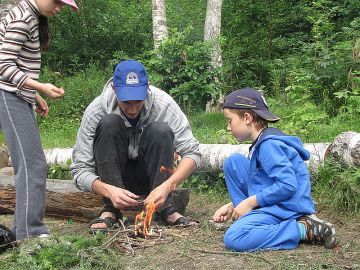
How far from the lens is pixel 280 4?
642 inches

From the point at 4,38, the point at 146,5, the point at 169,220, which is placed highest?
the point at 146,5

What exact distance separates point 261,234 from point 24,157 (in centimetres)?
161

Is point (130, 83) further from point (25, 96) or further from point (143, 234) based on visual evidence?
point (143, 234)

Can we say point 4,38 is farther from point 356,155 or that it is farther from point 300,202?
point 356,155

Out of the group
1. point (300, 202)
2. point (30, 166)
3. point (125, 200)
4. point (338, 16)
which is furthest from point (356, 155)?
point (338, 16)

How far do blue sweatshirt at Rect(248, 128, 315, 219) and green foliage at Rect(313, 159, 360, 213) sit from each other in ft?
3.37

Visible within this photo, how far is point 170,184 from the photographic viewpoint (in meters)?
4.40

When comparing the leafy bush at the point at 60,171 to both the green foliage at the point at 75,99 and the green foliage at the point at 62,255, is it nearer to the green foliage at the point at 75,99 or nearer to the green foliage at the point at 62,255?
the green foliage at the point at 62,255

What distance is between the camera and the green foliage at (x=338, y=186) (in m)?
4.97

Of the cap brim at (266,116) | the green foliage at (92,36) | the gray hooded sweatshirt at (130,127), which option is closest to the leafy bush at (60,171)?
the gray hooded sweatshirt at (130,127)

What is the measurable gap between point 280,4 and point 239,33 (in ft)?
4.25

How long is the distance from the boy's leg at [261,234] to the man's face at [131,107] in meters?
1.14

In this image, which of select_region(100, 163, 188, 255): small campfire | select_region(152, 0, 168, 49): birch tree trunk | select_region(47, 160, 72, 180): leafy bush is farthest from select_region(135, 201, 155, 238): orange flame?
select_region(152, 0, 168, 49): birch tree trunk

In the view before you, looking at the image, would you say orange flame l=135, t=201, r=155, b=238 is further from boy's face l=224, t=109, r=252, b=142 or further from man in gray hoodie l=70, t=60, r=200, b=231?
boy's face l=224, t=109, r=252, b=142
